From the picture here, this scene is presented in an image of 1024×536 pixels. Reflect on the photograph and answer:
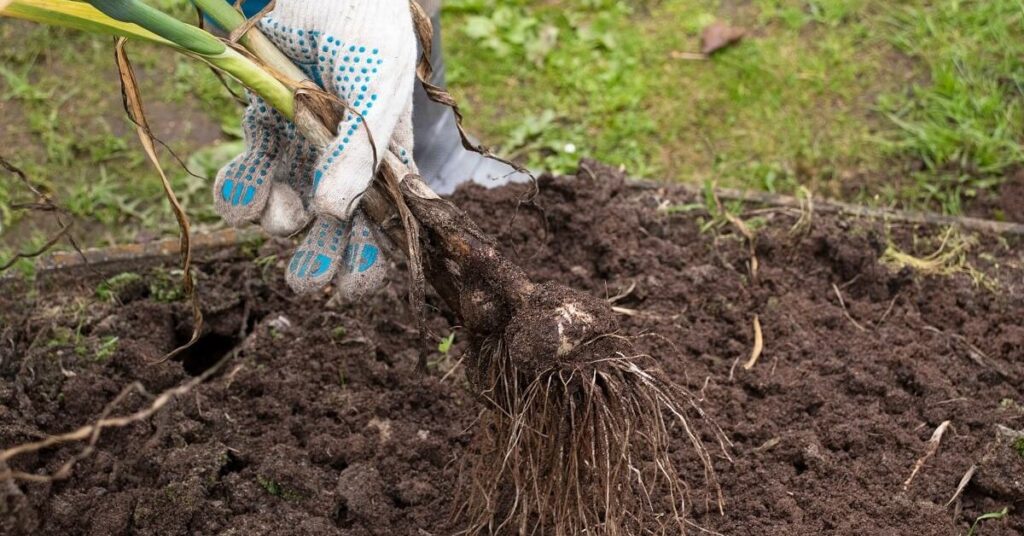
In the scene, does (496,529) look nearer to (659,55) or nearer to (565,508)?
(565,508)

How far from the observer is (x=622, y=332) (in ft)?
7.22

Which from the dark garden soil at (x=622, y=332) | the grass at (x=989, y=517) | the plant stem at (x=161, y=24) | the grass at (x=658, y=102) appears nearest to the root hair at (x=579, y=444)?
the dark garden soil at (x=622, y=332)

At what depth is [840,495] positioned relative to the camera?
80.2 inches

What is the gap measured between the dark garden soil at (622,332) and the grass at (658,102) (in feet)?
2.05

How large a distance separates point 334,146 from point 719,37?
224 centimetres

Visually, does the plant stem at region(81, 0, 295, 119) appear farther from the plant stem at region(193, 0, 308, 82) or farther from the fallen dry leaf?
the fallen dry leaf

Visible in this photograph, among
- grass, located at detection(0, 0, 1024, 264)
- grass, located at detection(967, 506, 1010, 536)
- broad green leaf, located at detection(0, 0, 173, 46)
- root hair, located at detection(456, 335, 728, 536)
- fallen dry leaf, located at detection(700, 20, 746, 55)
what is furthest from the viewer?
fallen dry leaf, located at detection(700, 20, 746, 55)

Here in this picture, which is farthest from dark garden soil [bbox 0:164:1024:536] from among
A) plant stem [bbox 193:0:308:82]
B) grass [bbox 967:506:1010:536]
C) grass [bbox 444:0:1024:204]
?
plant stem [bbox 193:0:308:82]

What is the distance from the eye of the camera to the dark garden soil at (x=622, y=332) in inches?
80.1

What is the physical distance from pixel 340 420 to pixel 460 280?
57 cm

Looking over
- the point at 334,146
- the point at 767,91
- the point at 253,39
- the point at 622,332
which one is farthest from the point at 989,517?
the point at 767,91

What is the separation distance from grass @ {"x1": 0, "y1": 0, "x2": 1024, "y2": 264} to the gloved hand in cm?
110

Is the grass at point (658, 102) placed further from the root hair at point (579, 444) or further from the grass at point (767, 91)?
the root hair at point (579, 444)

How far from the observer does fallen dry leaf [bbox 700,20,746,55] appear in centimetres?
369
